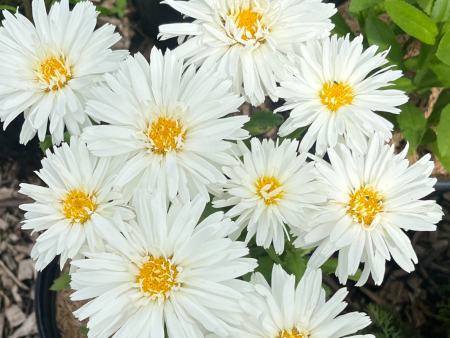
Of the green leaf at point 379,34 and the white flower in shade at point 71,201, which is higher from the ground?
the green leaf at point 379,34

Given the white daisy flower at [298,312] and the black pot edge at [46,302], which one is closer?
the white daisy flower at [298,312]

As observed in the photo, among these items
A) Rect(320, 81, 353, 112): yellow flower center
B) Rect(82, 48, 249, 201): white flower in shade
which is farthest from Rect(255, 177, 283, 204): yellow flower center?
Rect(320, 81, 353, 112): yellow flower center

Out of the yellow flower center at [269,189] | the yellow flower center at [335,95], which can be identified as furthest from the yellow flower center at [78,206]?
the yellow flower center at [335,95]

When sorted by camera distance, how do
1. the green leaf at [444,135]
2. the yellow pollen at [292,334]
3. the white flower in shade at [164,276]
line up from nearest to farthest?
1. the white flower in shade at [164,276]
2. the yellow pollen at [292,334]
3. the green leaf at [444,135]

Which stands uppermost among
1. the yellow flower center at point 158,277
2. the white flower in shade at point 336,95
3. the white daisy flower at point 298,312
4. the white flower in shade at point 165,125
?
the white flower in shade at point 336,95

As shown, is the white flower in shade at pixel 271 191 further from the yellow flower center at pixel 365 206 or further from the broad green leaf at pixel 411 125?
the broad green leaf at pixel 411 125

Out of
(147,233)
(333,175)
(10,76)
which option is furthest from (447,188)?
(10,76)

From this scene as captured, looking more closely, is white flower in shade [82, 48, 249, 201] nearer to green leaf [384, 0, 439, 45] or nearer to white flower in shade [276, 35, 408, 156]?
white flower in shade [276, 35, 408, 156]

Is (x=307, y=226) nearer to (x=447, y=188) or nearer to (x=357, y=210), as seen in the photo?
(x=357, y=210)

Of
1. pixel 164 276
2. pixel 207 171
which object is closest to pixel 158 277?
pixel 164 276
